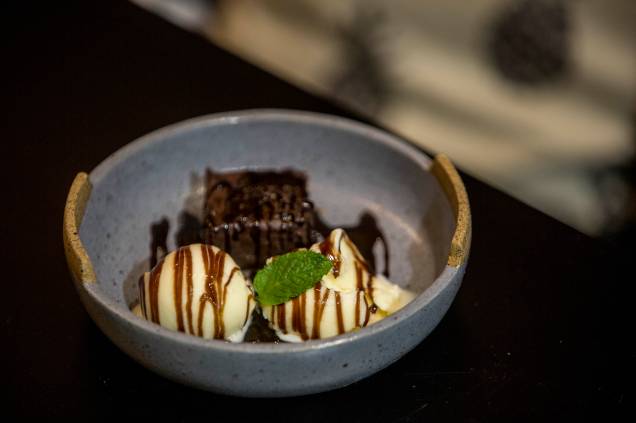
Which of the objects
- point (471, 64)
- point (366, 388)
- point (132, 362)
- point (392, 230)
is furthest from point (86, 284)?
point (471, 64)

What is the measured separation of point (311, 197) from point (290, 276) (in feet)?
1.39

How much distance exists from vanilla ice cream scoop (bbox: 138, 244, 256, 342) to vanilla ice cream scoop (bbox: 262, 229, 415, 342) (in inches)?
2.4

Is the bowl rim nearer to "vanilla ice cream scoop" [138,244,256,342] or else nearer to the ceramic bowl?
the ceramic bowl

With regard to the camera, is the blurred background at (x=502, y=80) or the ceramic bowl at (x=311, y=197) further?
the blurred background at (x=502, y=80)

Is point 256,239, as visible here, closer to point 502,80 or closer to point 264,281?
point 264,281

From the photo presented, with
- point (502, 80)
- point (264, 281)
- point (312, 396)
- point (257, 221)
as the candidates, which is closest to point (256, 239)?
point (257, 221)

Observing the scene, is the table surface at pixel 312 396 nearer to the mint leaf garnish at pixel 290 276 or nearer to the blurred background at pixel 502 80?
the mint leaf garnish at pixel 290 276

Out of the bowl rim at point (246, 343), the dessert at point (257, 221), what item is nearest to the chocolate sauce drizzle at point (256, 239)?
the dessert at point (257, 221)

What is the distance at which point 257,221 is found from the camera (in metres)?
1.54

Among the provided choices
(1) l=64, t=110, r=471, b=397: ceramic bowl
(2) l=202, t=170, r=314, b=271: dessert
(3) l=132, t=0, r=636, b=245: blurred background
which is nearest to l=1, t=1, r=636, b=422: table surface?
(1) l=64, t=110, r=471, b=397: ceramic bowl

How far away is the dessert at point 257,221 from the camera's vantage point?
5.04 ft

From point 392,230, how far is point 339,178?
19 centimetres

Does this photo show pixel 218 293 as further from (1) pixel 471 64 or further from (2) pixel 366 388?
(1) pixel 471 64

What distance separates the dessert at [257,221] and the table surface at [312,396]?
12.1 inches
